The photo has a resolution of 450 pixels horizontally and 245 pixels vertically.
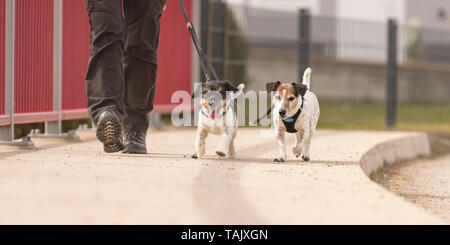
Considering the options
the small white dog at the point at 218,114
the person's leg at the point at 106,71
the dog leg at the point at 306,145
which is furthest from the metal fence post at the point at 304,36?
the person's leg at the point at 106,71

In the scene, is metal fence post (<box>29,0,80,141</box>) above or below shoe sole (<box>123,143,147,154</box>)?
above

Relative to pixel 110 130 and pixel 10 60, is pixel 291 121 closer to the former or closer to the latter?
pixel 110 130

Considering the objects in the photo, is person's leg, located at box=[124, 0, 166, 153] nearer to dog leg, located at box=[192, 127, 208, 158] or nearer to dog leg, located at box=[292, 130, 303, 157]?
dog leg, located at box=[192, 127, 208, 158]

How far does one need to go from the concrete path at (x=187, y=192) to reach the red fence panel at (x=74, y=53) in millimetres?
2271

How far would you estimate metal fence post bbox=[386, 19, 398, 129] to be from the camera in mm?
13992

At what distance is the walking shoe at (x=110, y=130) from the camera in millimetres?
4762

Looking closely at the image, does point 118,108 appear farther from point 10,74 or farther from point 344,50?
point 344,50

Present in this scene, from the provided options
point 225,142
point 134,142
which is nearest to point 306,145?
point 225,142

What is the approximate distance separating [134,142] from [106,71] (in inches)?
33.3

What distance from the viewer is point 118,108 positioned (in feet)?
16.2

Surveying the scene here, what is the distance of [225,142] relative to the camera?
5363 mm

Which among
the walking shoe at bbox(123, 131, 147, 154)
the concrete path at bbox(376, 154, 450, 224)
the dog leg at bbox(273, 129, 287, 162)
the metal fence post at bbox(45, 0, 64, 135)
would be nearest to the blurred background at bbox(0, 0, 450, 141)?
the metal fence post at bbox(45, 0, 64, 135)

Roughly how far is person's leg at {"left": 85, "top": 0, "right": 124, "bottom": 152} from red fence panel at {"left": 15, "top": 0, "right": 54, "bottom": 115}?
168 centimetres

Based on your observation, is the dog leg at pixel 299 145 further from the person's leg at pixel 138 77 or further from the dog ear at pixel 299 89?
the person's leg at pixel 138 77
